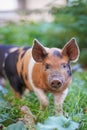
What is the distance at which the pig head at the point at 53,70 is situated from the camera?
3.23 m

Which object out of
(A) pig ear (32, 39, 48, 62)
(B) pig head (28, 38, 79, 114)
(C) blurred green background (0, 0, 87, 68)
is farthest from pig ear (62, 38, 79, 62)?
(C) blurred green background (0, 0, 87, 68)

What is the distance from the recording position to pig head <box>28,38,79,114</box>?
3.23 meters

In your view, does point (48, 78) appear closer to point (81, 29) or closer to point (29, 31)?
point (81, 29)

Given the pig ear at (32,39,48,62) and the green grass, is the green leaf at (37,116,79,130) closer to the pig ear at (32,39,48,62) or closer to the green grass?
the green grass

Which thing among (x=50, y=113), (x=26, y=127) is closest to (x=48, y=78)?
(x=50, y=113)

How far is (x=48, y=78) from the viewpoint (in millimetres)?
3232

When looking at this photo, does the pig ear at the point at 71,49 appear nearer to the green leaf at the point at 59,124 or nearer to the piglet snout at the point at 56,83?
the piglet snout at the point at 56,83

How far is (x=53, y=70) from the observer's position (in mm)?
3229

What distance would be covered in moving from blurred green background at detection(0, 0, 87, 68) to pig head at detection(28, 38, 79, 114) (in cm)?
232

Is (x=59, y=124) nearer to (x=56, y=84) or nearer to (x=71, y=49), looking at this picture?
(x=56, y=84)

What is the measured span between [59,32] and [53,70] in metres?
4.53

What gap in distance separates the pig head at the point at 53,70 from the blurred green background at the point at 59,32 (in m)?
2.32

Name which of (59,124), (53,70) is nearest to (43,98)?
(53,70)

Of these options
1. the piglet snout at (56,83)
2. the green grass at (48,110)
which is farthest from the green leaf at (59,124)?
the piglet snout at (56,83)
